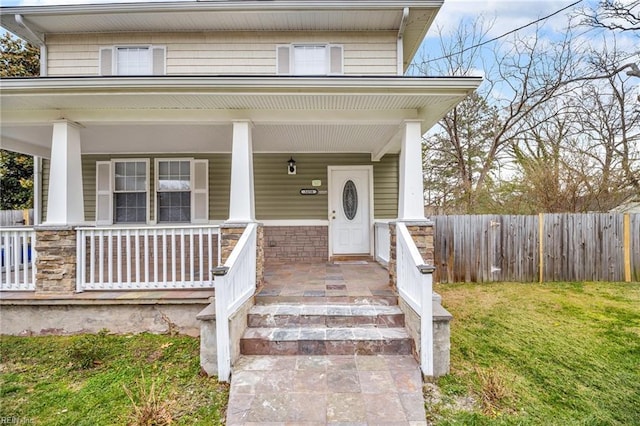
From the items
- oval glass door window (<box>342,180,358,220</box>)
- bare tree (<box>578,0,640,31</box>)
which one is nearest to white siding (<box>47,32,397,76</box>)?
oval glass door window (<box>342,180,358,220</box>)

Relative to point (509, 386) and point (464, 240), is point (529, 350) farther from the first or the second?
point (464, 240)

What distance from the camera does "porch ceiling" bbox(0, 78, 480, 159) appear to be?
3754 millimetres

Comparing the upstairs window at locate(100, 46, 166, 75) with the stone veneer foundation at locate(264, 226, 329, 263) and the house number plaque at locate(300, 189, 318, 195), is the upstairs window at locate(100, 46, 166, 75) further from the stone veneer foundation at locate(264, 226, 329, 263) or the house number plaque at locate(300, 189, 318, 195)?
the stone veneer foundation at locate(264, 226, 329, 263)

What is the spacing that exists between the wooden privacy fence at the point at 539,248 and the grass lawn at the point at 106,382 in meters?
5.32

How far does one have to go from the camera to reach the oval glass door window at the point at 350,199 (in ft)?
23.3

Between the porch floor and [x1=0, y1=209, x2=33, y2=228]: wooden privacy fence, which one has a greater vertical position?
[x1=0, y1=209, x2=33, y2=228]: wooden privacy fence

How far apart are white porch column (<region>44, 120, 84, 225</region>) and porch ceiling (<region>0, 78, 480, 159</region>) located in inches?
9.4

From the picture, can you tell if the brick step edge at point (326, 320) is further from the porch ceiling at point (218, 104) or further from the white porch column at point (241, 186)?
the porch ceiling at point (218, 104)

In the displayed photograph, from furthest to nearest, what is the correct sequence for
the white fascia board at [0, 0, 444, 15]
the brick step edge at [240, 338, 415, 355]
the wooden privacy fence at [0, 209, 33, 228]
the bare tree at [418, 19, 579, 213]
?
1. the bare tree at [418, 19, 579, 213]
2. the wooden privacy fence at [0, 209, 33, 228]
3. the white fascia board at [0, 0, 444, 15]
4. the brick step edge at [240, 338, 415, 355]

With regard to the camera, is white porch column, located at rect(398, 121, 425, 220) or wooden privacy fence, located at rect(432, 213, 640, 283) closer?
white porch column, located at rect(398, 121, 425, 220)

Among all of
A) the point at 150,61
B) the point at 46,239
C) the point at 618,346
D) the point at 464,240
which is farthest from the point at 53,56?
the point at 618,346

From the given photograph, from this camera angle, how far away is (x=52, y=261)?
411cm

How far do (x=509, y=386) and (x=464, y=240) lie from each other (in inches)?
158

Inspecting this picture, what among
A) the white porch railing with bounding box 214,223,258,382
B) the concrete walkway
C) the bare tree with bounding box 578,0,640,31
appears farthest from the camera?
the bare tree with bounding box 578,0,640,31
